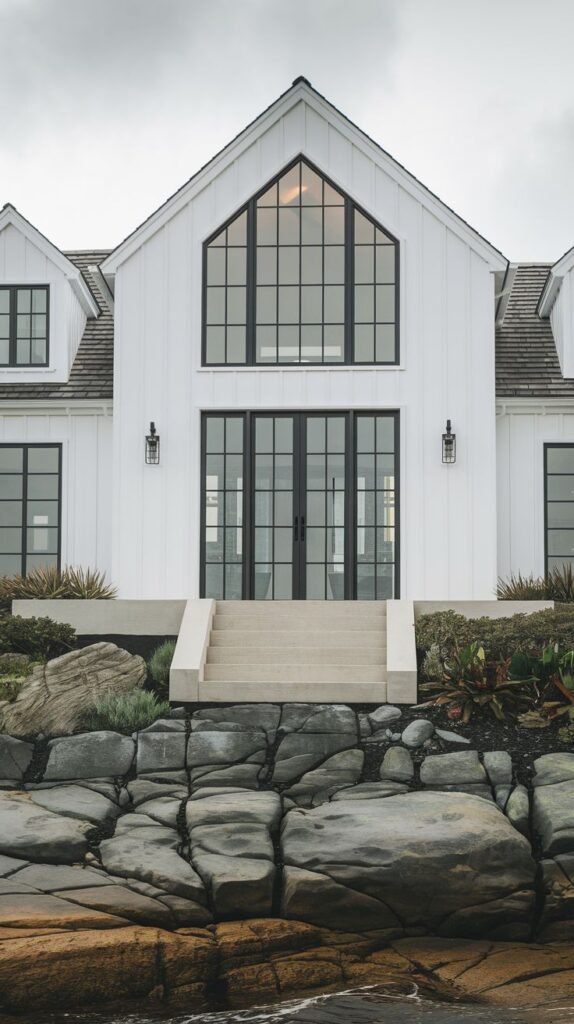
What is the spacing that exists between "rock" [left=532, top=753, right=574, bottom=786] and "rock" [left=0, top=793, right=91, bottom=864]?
4323 mm

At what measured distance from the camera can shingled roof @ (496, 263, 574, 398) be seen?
16.7 meters

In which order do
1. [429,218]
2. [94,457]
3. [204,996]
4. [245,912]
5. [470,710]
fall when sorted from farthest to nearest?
[94,457] < [429,218] < [470,710] < [245,912] < [204,996]

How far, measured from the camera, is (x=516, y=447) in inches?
659

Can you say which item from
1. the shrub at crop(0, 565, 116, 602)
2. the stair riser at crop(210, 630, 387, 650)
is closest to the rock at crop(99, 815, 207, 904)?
the stair riser at crop(210, 630, 387, 650)

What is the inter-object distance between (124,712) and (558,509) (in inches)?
333

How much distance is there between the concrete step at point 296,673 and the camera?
12.7 metres

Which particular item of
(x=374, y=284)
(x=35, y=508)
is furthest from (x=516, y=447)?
(x=35, y=508)

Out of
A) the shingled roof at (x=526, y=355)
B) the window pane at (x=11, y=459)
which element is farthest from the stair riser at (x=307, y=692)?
the window pane at (x=11, y=459)

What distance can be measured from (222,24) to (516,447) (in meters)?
12.8

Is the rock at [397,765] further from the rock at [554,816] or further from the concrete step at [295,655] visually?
the concrete step at [295,655]

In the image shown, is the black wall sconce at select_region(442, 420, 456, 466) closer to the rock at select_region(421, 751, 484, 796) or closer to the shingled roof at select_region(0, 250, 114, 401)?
the shingled roof at select_region(0, 250, 114, 401)

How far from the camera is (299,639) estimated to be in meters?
13.7

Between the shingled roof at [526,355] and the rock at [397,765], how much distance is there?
770 centimetres

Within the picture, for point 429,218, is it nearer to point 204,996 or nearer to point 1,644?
point 1,644
